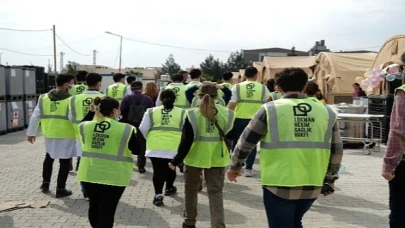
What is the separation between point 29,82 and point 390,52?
13.6 meters

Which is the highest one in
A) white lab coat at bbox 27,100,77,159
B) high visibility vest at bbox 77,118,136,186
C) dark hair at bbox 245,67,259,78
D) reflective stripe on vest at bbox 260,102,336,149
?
dark hair at bbox 245,67,259,78

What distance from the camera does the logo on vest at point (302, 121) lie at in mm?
3750

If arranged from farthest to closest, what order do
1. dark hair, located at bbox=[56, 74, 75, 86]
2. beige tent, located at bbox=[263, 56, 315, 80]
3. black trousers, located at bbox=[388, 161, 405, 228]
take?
beige tent, located at bbox=[263, 56, 315, 80]
dark hair, located at bbox=[56, 74, 75, 86]
black trousers, located at bbox=[388, 161, 405, 228]

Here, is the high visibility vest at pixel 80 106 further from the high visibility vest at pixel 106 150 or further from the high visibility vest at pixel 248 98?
the high visibility vest at pixel 248 98

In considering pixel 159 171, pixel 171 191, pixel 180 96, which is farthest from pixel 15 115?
pixel 159 171

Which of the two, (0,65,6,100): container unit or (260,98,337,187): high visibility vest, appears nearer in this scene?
(260,98,337,187): high visibility vest

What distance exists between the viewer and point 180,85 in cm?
980

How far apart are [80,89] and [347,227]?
6217mm

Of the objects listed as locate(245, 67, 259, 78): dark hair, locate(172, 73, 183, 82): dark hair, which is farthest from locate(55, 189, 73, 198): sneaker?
locate(245, 67, 259, 78): dark hair

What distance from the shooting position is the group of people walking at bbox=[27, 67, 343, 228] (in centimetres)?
379

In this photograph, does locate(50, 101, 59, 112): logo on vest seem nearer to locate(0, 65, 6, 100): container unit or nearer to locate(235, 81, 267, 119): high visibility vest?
locate(235, 81, 267, 119): high visibility vest

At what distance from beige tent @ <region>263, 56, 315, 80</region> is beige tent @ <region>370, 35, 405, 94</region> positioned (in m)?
8.44

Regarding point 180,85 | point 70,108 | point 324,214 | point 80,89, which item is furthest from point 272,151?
point 80,89

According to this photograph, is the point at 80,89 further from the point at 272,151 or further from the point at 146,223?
the point at 272,151
